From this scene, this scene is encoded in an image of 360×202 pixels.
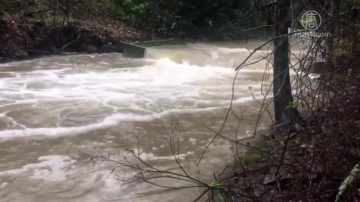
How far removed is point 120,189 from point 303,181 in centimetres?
234

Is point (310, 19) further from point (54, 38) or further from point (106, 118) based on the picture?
point (54, 38)

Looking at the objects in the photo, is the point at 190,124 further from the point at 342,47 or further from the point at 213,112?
the point at 342,47

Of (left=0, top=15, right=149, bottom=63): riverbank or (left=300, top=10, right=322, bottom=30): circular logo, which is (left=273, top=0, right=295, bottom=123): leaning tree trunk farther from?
(left=0, top=15, right=149, bottom=63): riverbank

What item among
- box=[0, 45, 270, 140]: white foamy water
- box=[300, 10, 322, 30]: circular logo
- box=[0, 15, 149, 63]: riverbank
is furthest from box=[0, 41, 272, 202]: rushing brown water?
box=[300, 10, 322, 30]: circular logo

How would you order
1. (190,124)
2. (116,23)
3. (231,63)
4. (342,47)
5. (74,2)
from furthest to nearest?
(116,23)
(74,2)
(231,63)
(190,124)
(342,47)

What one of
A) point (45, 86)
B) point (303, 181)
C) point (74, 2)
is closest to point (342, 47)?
point (303, 181)

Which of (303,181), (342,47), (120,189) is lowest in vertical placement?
(120,189)

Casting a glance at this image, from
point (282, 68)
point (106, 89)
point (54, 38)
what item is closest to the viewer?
point (282, 68)

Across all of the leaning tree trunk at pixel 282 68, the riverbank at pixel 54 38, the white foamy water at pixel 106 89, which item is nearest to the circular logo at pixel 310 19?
the leaning tree trunk at pixel 282 68

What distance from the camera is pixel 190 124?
817 cm

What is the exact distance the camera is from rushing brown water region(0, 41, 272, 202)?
18.7 feet

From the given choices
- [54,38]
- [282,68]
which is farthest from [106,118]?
[54,38]

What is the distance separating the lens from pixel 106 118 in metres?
8.56

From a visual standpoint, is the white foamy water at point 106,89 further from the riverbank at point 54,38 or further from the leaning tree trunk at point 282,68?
the leaning tree trunk at point 282,68
